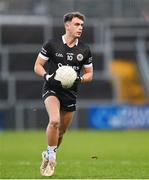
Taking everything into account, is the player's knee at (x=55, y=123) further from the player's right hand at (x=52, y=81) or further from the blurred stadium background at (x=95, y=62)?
the blurred stadium background at (x=95, y=62)

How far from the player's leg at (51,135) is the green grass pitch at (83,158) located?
0.48ft

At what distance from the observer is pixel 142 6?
87.1ft

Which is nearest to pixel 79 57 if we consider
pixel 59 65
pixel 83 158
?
pixel 59 65

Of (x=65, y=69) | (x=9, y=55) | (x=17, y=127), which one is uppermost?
(x=65, y=69)

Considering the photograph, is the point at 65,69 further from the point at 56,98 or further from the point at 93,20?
the point at 93,20

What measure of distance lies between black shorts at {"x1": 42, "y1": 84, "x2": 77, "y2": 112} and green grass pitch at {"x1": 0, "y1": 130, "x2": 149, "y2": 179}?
2.88 feet

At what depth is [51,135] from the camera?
37.1 feet

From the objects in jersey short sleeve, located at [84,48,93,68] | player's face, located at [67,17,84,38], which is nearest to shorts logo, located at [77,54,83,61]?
jersey short sleeve, located at [84,48,93,68]

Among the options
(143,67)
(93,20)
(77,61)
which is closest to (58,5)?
(93,20)

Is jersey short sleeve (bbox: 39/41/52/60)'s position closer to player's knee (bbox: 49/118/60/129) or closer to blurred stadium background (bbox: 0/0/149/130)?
player's knee (bbox: 49/118/60/129)

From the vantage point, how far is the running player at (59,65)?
447 inches

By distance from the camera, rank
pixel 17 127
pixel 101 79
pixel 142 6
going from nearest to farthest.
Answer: pixel 142 6
pixel 17 127
pixel 101 79

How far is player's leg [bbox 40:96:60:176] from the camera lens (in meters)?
11.2

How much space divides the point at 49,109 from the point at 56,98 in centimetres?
29
